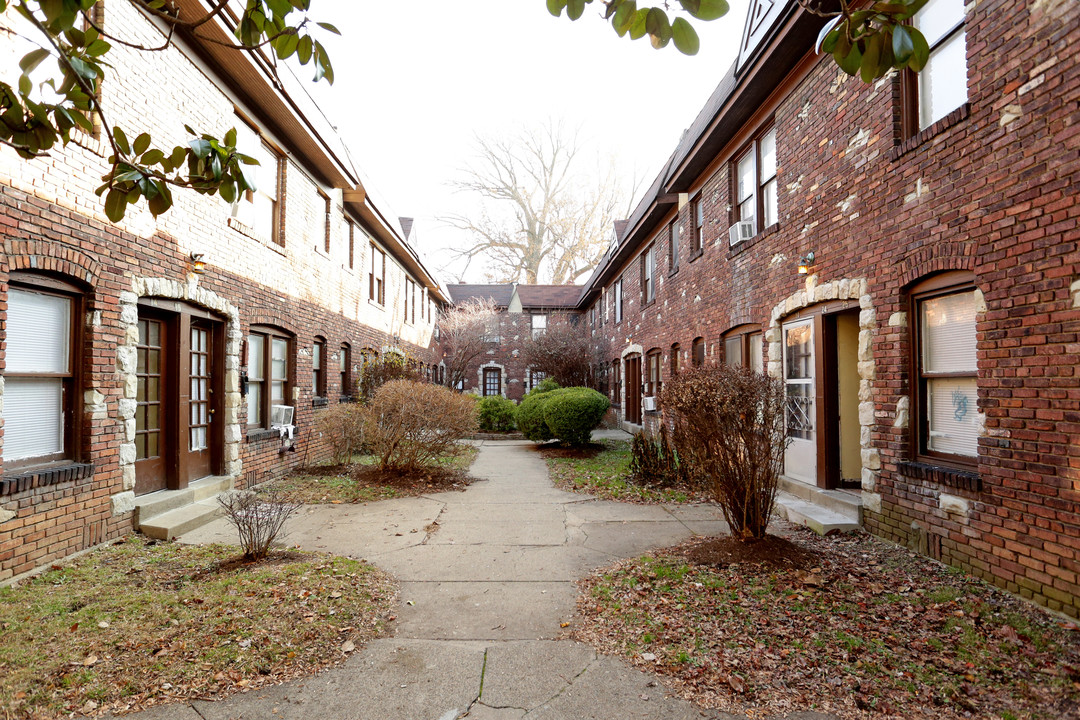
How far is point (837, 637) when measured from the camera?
344cm

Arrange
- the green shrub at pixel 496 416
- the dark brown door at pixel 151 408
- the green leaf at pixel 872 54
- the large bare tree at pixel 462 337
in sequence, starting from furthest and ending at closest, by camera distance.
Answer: the large bare tree at pixel 462 337, the green shrub at pixel 496 416, the dark brown door at pixel 151 408, the green leaf at pixel 872 54

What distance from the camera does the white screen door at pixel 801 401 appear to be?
6.99 metres

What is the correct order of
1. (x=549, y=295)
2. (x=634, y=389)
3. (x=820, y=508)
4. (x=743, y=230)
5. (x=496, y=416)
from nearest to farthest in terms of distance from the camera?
(x=820, y=508) < (x=743, y=230) < (x=634, y=389) < (x=496, y=416) < (x=549, y=295)

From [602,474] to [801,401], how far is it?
347 centimetres

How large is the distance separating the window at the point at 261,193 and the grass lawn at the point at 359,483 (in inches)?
152

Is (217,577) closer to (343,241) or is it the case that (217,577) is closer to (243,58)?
(243,58)

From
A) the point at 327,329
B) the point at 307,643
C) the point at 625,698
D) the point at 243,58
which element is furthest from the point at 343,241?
the point at 625,698

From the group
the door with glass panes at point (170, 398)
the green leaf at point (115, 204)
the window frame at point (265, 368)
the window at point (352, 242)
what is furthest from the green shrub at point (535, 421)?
Answer: the green leaf at point (115, 204)

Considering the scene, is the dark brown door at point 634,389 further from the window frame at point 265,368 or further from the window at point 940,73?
the window at point 940,73

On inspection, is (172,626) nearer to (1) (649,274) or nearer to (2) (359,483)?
(2) (359,483)

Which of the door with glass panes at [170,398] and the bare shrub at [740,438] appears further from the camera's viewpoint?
the door with glass panes at [170,398]

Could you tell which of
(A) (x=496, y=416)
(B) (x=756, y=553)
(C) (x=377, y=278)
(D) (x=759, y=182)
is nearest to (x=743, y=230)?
(D) (x=759, y=182)

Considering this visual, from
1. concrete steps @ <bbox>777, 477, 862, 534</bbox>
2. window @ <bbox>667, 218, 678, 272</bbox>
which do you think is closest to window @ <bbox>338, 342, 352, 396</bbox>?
window @ <bbox>667, 218, 678, 272</bbox>

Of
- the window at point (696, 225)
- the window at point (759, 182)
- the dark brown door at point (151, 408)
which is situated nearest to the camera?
the dark brown door at point (151, 408)
